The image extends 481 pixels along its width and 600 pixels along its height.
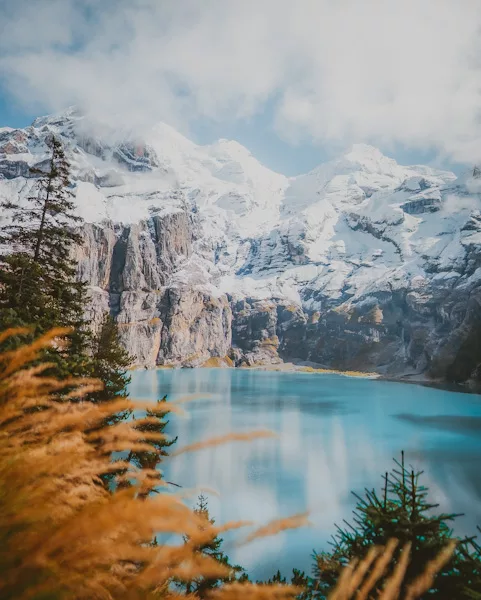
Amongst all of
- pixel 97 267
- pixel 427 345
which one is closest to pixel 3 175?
pixel 97 267


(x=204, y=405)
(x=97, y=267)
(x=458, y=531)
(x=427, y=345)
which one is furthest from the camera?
(x=97, y=267)

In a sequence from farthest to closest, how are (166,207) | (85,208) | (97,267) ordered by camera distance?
1. (166,207)
2. (85,208)
3. (97,267)

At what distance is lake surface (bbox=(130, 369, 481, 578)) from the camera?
61.7 feet

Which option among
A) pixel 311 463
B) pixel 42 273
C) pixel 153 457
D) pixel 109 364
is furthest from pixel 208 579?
pixel 311 463

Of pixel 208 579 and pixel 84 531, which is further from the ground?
pixel 84 531

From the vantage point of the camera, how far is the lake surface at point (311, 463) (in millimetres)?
18812

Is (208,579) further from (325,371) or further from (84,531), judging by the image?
(325,371)

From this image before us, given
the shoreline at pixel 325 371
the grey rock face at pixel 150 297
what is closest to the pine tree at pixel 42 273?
the shoreline at pixel 325 371

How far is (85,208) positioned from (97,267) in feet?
102

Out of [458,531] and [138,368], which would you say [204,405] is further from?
[138,368]

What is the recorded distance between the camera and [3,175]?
585 ft

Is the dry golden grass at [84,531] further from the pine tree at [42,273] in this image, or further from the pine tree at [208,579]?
the pine tree at [42,273]

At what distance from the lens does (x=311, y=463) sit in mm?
30141

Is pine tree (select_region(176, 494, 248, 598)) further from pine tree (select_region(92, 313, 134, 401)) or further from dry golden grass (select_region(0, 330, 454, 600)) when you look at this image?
pine tree (select_region(92, 313, 134, 401))
